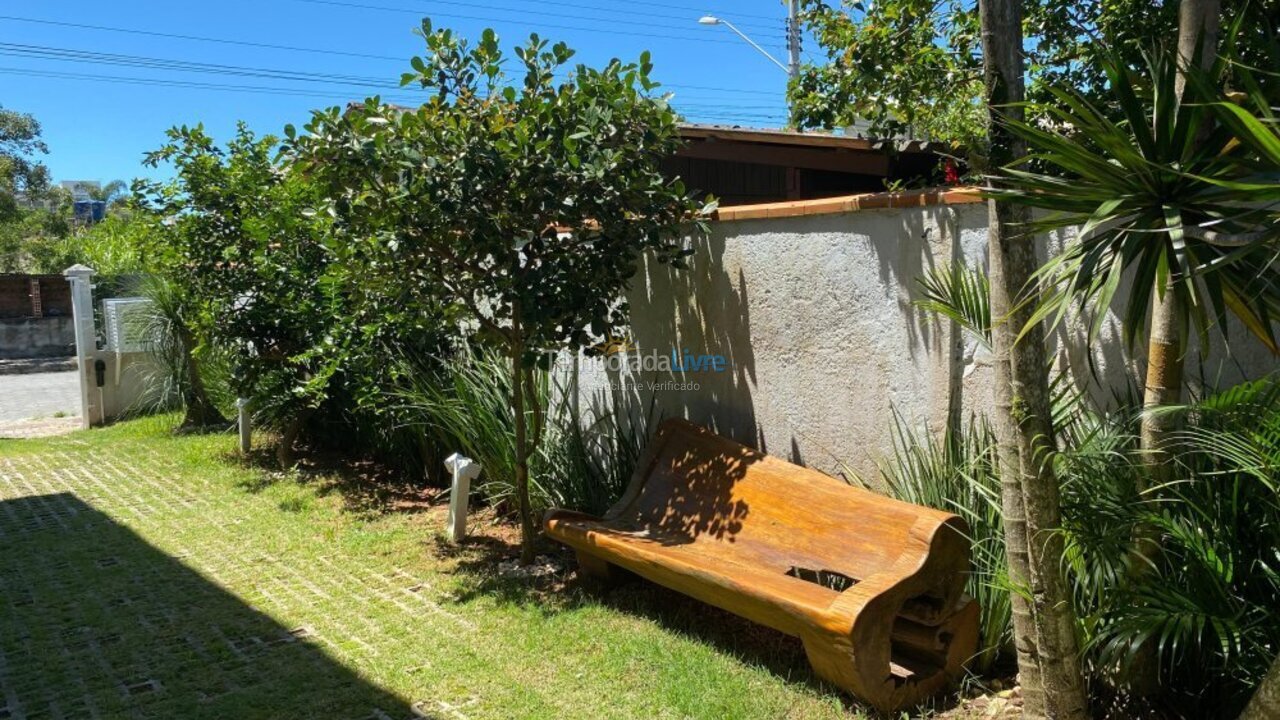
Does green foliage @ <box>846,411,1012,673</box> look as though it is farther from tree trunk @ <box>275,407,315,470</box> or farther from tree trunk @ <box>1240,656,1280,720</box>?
tree trunk @ <box>275,407,315,470</box>

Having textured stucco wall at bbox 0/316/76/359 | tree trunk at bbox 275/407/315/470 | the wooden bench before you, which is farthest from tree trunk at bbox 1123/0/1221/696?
textured stucco wall at bbox 0/316/76/359

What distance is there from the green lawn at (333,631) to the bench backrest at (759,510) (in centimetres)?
43

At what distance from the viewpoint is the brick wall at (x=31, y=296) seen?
26703 millimetres

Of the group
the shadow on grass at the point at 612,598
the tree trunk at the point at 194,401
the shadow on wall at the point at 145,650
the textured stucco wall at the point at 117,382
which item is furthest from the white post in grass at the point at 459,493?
the textured stucco wall at the point at 117,382

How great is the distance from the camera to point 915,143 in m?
9.22

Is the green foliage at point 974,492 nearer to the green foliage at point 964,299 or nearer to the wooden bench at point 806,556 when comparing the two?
the wooden bench at point 806,556

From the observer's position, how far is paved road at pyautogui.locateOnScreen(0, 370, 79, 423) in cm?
1470

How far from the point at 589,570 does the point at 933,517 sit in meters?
2.18

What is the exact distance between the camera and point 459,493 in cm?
629

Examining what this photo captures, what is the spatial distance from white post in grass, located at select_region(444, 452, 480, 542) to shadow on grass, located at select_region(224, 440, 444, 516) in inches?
44.5

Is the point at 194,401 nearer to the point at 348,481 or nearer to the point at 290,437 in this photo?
the point at 290,437

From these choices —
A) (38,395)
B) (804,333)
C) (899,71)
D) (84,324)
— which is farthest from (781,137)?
(38,395)

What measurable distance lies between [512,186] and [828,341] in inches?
73.4

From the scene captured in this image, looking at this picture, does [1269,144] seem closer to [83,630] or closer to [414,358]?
[83,630]
